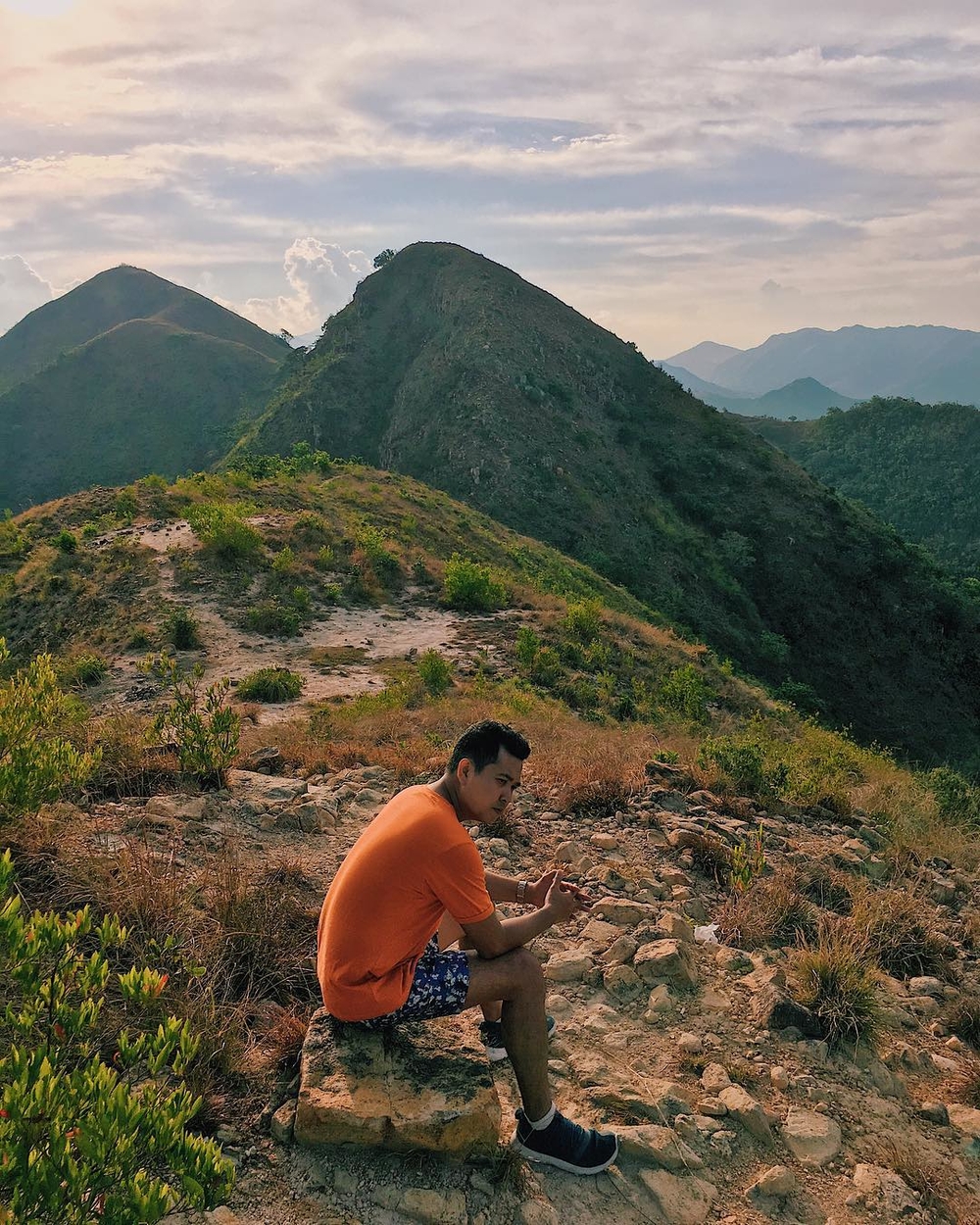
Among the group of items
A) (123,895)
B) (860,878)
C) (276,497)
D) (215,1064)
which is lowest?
(860,878)

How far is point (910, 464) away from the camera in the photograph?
205 ft

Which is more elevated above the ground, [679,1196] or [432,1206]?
[432,1206]

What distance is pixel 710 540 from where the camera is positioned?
38406mm

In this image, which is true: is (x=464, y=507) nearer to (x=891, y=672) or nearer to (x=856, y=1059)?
(x=891, y=672)

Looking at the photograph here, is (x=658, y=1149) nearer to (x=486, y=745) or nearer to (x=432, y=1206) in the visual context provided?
(x=432, y=1206)

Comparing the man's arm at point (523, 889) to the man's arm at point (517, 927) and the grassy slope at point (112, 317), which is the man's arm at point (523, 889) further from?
the grassy slope at point (112, 317)

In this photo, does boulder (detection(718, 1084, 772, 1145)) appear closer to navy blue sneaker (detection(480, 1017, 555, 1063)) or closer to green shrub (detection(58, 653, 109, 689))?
navy blue sneaker (detection(480, 1017, 555, 1063))

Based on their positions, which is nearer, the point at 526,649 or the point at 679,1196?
the point at 679,1196

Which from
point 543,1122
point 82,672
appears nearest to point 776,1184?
point 543,1122

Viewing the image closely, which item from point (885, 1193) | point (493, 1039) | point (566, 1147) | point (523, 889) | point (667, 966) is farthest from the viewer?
point (667, 966)

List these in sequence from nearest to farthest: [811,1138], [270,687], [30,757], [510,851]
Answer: [811,1138], [30,757], [510,851], [270,687]

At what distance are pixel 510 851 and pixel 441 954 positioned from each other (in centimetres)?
255

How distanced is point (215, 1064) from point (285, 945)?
75 cm

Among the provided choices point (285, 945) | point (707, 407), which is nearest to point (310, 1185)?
point (285, 945)
